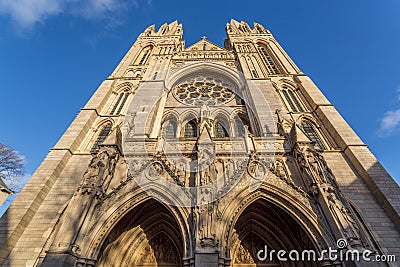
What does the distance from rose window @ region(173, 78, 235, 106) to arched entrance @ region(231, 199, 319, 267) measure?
8839mm

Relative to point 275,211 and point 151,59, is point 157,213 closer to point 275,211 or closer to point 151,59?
point 275,211

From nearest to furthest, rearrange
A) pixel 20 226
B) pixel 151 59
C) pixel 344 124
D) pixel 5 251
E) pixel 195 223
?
pixel 195 223 < pixel 5 251 < pixel 20 226 < pixel 344 124 < pixel 151 59

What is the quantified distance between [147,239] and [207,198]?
3997mm

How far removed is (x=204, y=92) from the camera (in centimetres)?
1752

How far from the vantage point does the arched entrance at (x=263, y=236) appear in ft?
29.1

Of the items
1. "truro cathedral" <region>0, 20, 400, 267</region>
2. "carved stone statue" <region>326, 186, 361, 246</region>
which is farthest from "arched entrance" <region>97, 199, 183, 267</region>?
"carved stone statue" <region>326, 186, 361, 246</region>

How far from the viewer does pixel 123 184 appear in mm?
8414

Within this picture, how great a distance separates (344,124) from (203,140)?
8.71m

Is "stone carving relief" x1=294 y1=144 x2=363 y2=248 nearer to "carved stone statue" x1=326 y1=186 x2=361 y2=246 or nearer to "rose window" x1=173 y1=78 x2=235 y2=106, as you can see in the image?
"carved stone statue" x1=326 y1=186 x2=361 y2=246

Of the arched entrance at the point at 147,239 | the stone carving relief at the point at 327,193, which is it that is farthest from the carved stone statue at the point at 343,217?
the arched entrance at the point at 147,239

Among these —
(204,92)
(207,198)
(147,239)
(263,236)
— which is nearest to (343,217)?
(263,236)

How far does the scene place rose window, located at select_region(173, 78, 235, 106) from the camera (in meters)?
16.4

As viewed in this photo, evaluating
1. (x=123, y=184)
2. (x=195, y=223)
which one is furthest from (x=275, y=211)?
(x=123, y=184)

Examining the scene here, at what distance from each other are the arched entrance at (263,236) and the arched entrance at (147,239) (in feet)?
8.45
